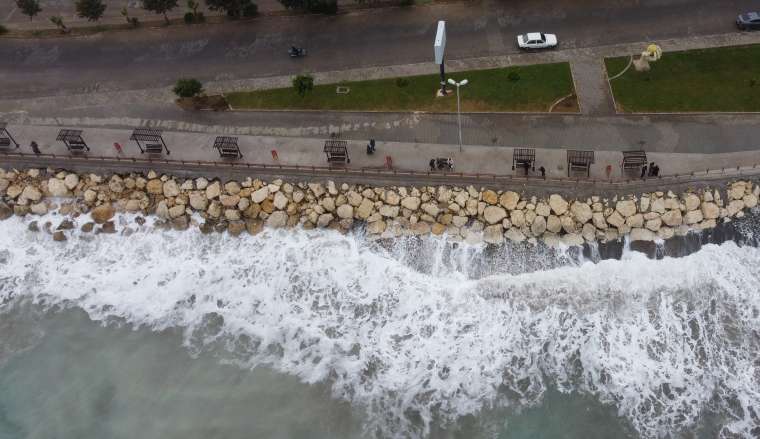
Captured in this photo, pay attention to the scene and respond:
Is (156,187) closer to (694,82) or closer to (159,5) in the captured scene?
(159,5)

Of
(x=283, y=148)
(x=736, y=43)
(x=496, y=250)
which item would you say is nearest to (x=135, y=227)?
(x=283, y=148)

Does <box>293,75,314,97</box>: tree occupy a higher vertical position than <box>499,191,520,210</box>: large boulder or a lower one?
higher

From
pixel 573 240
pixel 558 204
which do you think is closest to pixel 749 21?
pixel 558 204

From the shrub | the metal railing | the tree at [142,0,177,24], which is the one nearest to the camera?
the metal railing

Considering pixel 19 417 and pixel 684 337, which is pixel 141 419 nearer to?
pixel 19 417

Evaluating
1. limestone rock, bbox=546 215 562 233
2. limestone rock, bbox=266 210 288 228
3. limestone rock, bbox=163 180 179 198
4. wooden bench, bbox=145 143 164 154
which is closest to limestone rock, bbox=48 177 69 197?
wooden bench, bbox=145 143 164 154

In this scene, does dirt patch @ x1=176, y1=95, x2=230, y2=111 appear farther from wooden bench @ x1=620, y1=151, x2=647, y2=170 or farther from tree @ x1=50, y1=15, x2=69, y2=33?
wooden bench @ x1=620, y1=151, x2=647, y2=170
